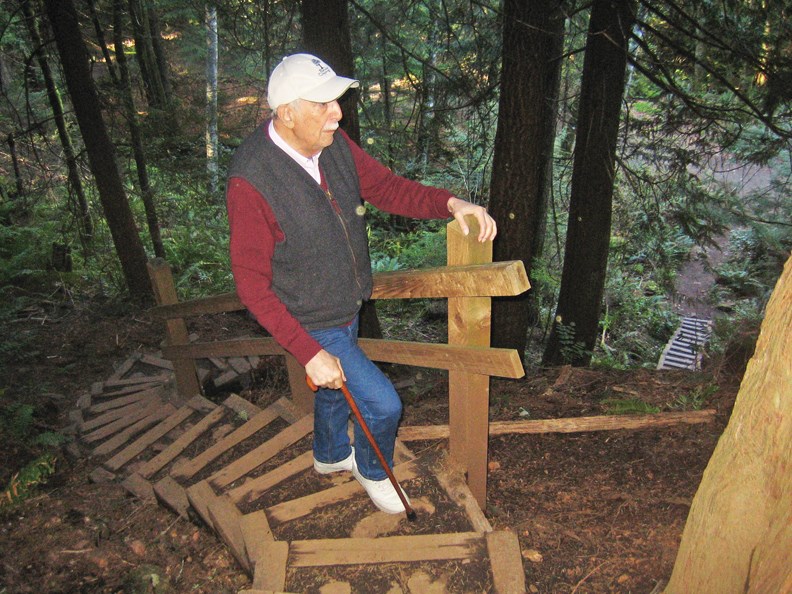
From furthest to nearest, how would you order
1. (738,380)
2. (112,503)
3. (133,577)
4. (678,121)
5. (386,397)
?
(678,121)
(112,503)
(738,380)
(133,577)
(386,397)

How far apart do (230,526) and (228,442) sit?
144 centimetres

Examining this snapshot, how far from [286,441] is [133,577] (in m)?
1.20

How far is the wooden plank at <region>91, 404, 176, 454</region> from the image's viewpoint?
578 centimetres

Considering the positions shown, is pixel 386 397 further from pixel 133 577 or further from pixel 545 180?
pixel 545 180

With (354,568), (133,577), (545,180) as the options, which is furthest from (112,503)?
(545,180)

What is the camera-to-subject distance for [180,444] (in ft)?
16.6

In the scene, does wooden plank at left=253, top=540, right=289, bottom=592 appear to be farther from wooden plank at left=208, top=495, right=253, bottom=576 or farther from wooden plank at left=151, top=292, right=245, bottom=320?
wooden plank at left=151, top=292, right=245, bottom=320

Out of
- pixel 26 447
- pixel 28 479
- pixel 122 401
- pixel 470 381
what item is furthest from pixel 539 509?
pixel 122 401

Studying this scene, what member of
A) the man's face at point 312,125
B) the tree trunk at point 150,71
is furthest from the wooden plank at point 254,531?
the tree trunk at point 150,71

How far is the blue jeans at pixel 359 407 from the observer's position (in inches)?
110

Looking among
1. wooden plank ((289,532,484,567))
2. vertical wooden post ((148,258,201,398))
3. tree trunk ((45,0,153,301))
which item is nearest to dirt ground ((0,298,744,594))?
wooden plank ((289,532,484,567))

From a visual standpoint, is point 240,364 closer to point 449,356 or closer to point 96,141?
point 96,141

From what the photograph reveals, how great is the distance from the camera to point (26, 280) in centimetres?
1008

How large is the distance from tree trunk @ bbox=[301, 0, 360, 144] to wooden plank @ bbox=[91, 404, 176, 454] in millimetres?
3833
